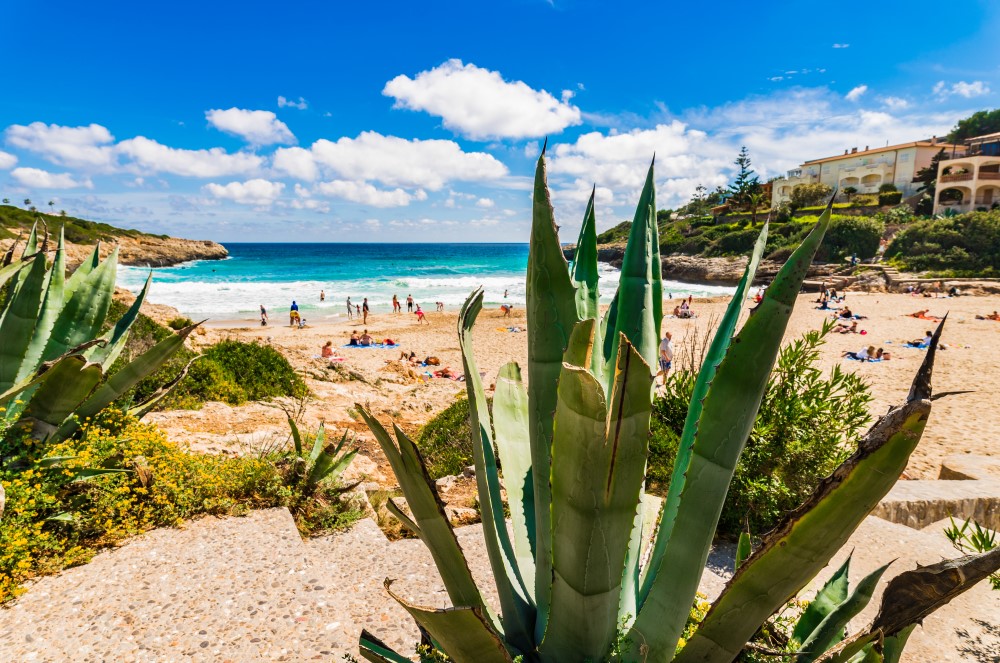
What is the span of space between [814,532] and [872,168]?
73980 millimetres

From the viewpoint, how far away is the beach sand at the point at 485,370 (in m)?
6.29

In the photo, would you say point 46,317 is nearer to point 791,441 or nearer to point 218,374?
point 218,374

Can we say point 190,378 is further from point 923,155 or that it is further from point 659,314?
point 923,155

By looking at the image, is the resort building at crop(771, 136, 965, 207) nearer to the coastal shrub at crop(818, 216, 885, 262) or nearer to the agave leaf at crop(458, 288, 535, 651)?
the coastal shrub at crop(818, 216, 885, 262)

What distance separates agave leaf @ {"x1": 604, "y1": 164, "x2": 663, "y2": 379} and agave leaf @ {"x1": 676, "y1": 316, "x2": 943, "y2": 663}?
71 centimetres

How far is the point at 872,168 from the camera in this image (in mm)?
59125

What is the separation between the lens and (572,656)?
1.37 meters

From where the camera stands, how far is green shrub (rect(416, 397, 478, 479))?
5742 millimetres

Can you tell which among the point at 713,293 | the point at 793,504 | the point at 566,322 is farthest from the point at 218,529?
the point at 713,293

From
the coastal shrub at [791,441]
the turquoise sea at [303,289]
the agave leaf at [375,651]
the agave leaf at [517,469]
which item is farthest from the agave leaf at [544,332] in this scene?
the turquoise sea at [303,289]

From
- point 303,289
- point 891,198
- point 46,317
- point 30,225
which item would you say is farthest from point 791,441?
point 30,225

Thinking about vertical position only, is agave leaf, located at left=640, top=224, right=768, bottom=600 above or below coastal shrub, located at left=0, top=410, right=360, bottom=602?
above

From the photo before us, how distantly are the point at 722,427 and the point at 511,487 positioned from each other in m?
0.84

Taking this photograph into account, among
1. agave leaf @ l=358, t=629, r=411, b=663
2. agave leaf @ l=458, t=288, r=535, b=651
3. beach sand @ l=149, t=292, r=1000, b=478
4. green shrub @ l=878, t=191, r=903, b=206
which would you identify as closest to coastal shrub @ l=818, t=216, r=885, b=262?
green shrub @ l=878, t=191, r=903, b=206
